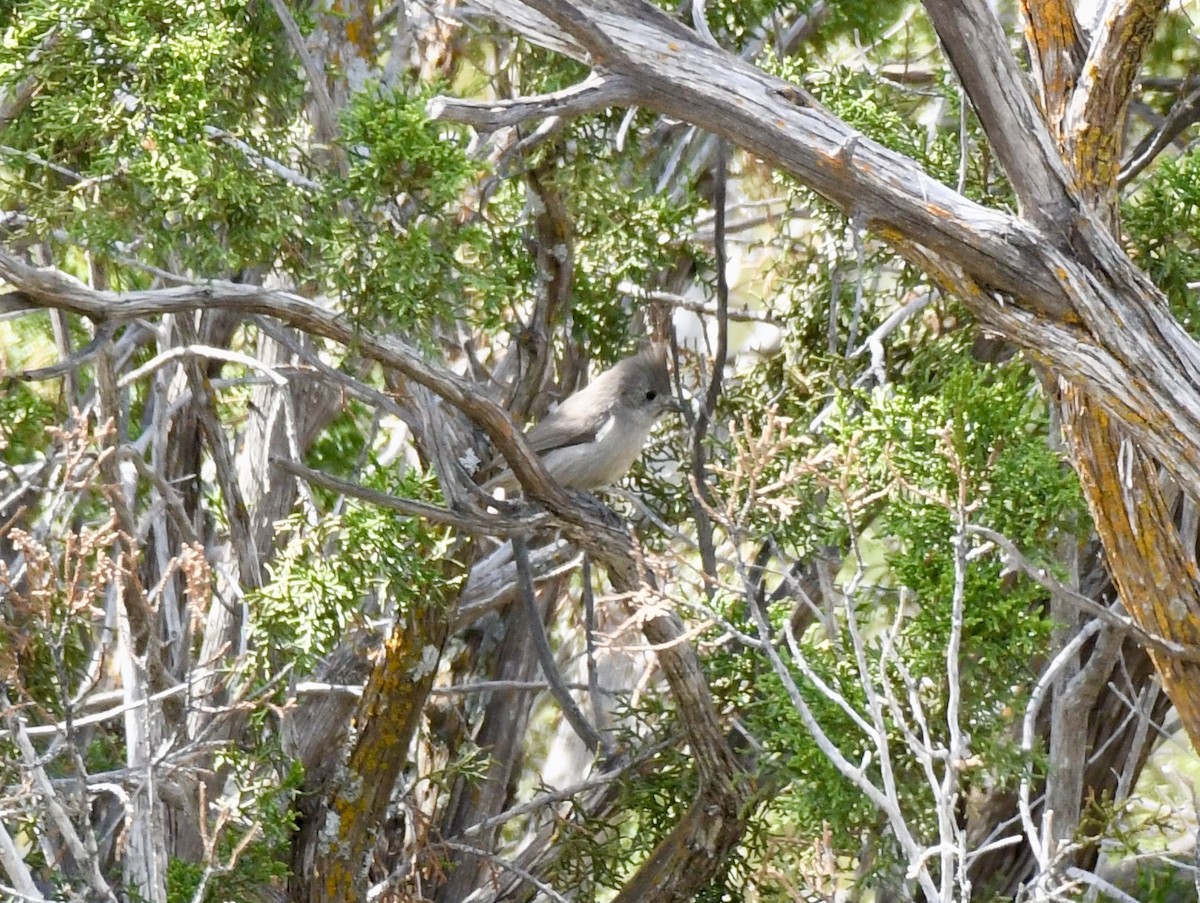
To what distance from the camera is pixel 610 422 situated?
16.3 feet

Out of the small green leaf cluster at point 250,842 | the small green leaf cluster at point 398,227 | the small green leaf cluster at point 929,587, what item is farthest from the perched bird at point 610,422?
the small green leaf cluster at point 398,227

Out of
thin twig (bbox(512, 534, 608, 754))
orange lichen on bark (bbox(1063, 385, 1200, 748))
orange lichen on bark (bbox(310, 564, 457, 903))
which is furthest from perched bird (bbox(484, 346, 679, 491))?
orange lichen on bark (bbox(1063, 385, 1200, 748))

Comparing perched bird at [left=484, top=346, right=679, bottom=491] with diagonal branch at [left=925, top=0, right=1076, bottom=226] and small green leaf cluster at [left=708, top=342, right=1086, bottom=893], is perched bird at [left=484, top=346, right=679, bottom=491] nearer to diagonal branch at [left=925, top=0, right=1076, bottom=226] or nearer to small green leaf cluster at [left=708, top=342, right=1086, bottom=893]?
small green leaf cluster at [left=708, top=342, right=1086, bottom=893]

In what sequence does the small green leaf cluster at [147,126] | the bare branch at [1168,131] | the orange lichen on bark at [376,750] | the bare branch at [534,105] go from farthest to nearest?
the bare branch at [1168,131]
the orange lichen on bark at [376,750]
the small green leaf cluster at [147,126]
the bare branch at [534,105]

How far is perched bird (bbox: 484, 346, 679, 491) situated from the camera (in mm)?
4984

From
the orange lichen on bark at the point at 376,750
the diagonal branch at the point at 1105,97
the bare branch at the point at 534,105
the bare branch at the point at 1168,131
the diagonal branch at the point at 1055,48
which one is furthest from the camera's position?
the bare branch at the point at 1168,131

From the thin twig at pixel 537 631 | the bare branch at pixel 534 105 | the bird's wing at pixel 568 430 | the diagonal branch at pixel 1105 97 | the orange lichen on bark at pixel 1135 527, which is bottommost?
the thin twig at pixel 537 631

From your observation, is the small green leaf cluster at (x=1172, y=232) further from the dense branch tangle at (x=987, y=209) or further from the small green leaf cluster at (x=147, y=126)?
the small green leaf cluster at (x=147, y=126)

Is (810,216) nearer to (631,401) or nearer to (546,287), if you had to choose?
(631,401)

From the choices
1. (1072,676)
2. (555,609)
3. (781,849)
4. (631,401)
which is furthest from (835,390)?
(555,609)

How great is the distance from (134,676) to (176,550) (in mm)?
1605

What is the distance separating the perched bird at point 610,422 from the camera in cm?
498

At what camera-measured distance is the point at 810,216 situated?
518cm

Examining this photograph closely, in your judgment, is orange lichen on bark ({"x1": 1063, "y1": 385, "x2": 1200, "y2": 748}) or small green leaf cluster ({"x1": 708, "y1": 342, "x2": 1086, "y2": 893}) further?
small green leaf cluster ({"x1": 708, "y1": 342, "x2": 1086, "y2": 893})
